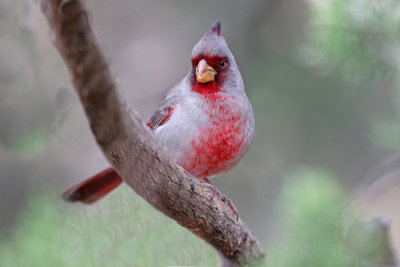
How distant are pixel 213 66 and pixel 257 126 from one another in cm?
190

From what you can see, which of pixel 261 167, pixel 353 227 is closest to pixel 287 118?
pixel 261 167

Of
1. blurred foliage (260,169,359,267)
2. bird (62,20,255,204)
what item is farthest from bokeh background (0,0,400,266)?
bird (62,20,255,204)

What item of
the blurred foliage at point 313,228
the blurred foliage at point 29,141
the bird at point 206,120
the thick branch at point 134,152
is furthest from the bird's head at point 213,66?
the blurred foliage at point 29,141

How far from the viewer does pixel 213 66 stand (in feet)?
7.67

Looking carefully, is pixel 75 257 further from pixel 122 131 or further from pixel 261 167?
pixel 261 167

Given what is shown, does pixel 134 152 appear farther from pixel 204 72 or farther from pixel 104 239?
pixel 204 72

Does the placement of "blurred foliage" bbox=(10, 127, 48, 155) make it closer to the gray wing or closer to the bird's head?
the gray wing

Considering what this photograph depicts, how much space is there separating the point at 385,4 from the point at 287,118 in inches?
83.6

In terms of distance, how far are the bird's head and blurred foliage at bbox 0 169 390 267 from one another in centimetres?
56

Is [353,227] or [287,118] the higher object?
[287,118]

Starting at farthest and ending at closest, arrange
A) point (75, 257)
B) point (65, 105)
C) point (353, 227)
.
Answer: point (65, 105) → point (75, 257) → point (353, 227)

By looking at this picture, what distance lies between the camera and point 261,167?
14.0 feet

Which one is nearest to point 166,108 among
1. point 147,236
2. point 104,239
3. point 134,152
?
point 147,236

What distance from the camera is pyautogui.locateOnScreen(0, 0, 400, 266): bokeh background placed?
Answer: 178 cm
